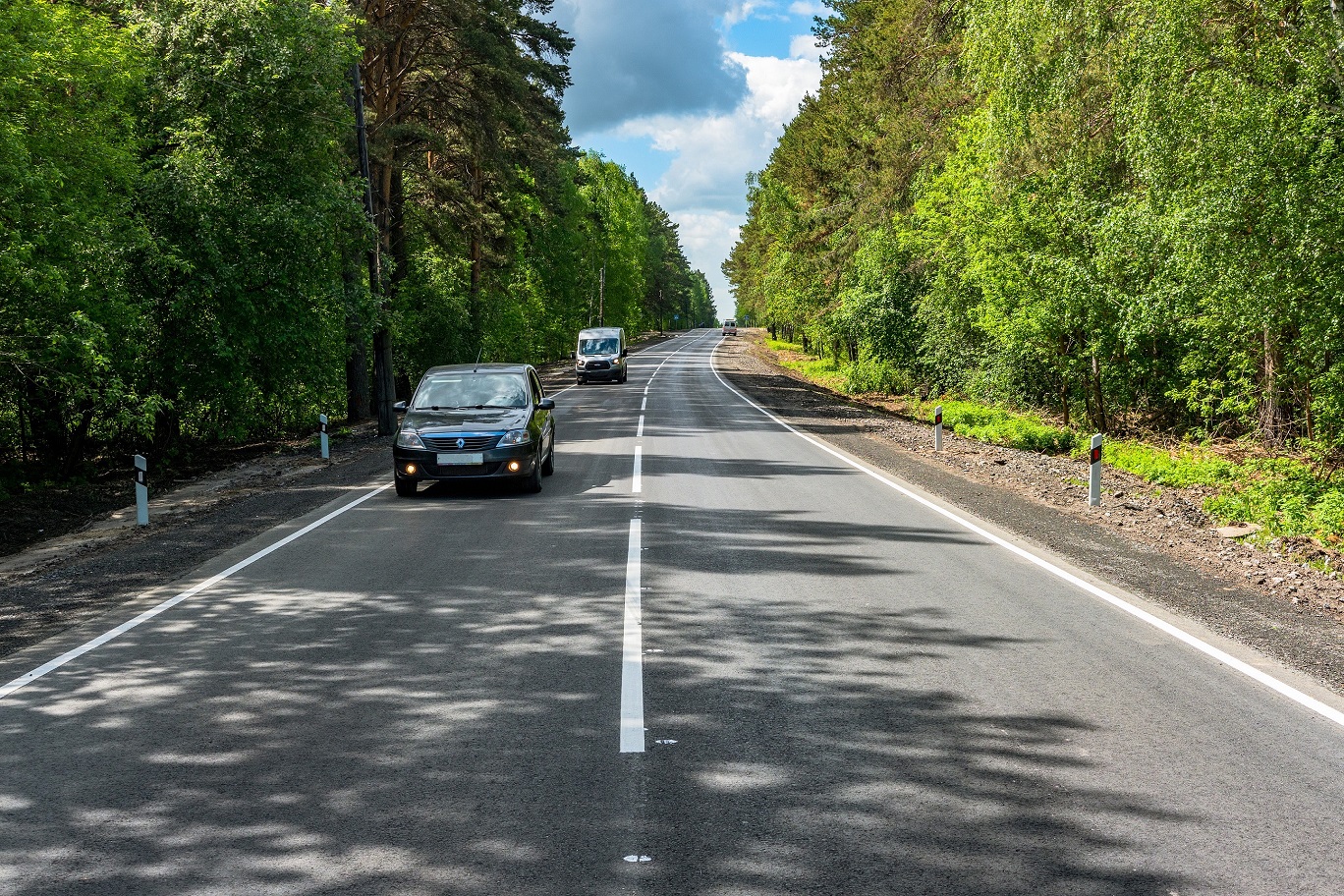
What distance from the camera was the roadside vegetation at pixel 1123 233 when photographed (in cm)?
1253

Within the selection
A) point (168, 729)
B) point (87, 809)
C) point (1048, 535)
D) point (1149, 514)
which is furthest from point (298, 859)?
point (1149, 514)

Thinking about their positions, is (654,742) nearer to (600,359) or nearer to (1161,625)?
(1161,625)

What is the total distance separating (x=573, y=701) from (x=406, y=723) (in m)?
0.89

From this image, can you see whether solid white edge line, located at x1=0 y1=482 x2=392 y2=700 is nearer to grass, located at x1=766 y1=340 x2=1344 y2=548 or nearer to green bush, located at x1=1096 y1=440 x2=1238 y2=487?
grass, located at x1=766 y1=340 x2=1344 y2=548

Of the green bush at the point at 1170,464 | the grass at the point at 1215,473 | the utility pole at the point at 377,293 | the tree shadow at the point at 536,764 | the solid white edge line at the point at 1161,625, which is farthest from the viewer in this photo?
the utility pole at the point at 377,293

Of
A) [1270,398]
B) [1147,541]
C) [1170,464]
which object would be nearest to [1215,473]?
[1170,464]

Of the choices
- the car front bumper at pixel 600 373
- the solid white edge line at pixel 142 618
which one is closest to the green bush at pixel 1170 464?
the solid white edge line at pixel 142 618

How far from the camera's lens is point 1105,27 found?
1562 centimetres

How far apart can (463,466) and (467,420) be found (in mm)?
693

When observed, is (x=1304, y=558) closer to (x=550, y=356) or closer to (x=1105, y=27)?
(x=1105, y=27)

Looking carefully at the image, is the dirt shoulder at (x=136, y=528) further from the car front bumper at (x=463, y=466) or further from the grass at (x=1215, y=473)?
the grass at (x=1215, y=473)

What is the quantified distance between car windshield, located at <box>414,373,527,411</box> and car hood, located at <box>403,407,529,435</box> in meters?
0.25

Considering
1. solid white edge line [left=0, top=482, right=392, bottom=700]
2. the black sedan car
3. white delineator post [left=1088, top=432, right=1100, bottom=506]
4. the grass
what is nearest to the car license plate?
the black sedan car

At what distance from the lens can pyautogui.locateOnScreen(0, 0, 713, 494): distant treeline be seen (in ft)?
44.1
